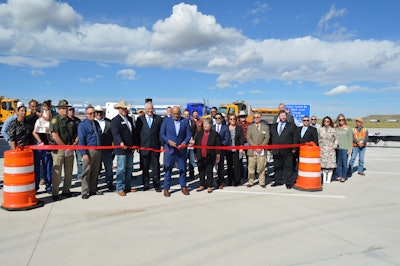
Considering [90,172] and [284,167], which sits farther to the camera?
[284,167]

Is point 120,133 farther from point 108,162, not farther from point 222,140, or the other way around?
point 222,140

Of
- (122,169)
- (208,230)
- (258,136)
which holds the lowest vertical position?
(208,230)

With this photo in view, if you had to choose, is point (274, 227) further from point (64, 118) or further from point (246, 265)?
point (64, 118)

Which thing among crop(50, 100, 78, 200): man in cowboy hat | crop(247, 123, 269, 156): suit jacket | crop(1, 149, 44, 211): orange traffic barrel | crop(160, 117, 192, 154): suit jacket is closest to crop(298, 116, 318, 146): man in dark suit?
crop(247, 123, 269, 156): suit jacket

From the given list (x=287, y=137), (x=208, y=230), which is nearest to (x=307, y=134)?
(x=287, y=137)

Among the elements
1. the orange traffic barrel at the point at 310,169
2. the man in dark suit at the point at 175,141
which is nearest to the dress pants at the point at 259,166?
the orange traffic barrel at the point at 310,169

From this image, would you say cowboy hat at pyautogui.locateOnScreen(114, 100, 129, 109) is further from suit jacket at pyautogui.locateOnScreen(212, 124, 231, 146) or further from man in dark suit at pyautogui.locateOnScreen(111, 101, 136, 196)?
suit jacket at pyautogui.locateOnScreen(212, 124, 231, 146)

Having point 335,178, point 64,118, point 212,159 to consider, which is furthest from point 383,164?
point 64,118

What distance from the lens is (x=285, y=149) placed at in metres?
7.89

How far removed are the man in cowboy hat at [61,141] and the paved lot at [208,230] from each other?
1.27ft

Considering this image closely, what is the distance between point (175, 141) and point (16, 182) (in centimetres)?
324

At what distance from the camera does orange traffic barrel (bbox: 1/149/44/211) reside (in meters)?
5.57

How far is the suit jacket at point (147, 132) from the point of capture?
24.0 ft

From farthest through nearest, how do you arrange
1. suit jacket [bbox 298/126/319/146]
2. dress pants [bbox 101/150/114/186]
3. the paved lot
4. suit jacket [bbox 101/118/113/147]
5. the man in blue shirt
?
suit jacket [bbox 298/126/319/146]
suit jacket [bbox 101/118/113/147]
dress pants [bbox 101/150/114/186]
the man in blue shirt
the paved lot
